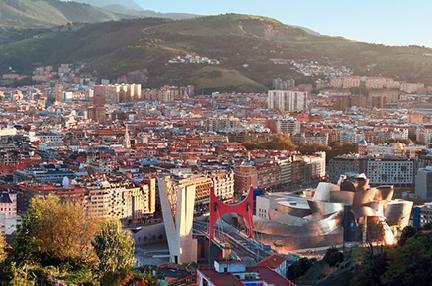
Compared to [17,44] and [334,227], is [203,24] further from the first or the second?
[334,227]

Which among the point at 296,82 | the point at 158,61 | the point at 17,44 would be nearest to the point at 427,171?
the point at 296,82

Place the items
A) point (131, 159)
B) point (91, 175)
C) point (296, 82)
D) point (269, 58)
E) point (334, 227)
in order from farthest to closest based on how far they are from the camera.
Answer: point (269, 58), point (296, 82), point (131, 159), point (91, 175), point (334, 227)

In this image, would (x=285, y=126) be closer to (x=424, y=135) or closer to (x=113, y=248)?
(x=424, y=135)

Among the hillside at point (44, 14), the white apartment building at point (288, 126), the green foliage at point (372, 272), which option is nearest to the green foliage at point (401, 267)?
the green foliage at point (372, 272)

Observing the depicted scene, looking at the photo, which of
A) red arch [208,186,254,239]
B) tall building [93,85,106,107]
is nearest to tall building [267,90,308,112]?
tall building [93,85,106,107]

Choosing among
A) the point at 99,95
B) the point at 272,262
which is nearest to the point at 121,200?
the point at 272,262

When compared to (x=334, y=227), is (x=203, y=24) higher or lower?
higher
